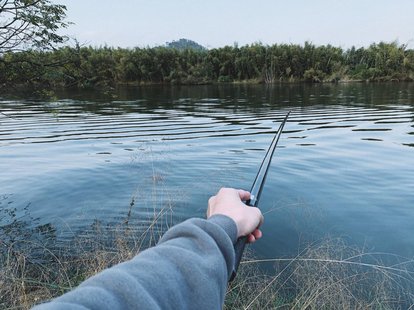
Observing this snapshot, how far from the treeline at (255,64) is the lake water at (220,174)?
34276 millimetres

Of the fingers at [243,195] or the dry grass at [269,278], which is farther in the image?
the dry grass at [269,278]

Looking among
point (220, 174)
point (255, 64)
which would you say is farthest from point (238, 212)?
point (255, 64)

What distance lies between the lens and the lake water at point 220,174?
7.01 meters

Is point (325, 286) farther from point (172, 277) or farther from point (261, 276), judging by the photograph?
point (172, 277)

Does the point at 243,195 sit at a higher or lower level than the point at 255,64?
lower

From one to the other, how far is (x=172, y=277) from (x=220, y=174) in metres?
8.71

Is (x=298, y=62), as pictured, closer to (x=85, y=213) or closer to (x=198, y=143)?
(x=198, y=143)

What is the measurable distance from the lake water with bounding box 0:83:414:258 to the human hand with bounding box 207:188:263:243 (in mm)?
4650

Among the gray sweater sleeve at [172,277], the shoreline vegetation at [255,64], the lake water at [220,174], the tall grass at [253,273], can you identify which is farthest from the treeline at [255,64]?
the gray sweater sleeve at [172,277]

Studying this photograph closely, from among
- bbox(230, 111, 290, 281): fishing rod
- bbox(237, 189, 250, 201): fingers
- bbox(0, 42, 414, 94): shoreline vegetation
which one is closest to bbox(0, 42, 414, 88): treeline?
bbox(0, 42, 414, 94): shoreline vegetation

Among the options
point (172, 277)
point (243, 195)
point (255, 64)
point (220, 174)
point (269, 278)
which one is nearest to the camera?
point (172, 277)

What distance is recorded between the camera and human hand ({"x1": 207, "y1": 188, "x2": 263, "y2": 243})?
1460 millimetres

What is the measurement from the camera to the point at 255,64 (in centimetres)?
5194

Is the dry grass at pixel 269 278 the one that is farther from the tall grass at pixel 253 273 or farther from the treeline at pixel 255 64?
the treeline at pixel 255 64
